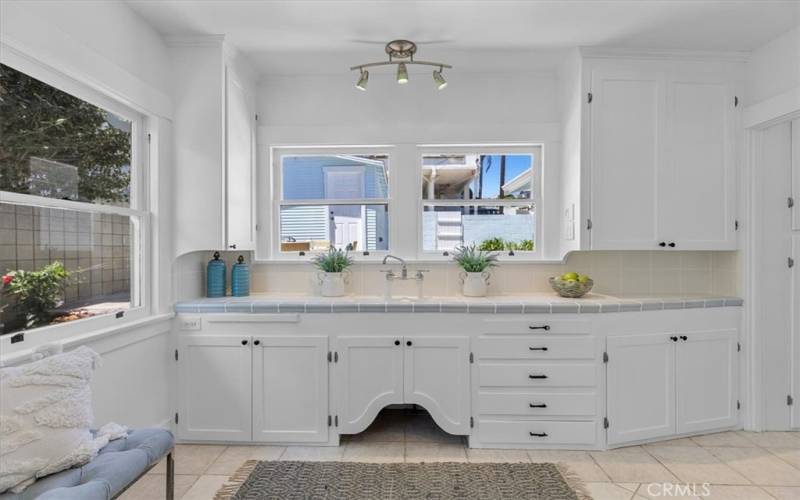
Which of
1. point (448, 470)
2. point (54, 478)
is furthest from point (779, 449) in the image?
point (54, 478)

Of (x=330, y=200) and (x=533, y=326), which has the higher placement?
(x=330, y=200)

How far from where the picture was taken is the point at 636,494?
218 cm

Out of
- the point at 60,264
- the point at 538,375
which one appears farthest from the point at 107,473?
the point at 538,375

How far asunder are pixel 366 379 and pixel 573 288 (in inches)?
57.4

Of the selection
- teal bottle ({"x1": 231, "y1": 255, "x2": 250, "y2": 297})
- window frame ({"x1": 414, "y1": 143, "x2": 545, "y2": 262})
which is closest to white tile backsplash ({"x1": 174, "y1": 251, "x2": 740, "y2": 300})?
window frame ({"x1": 414, "y1": 143, "x2": 545, "y2": 262})

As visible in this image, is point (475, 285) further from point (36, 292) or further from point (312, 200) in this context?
point (36, 292)

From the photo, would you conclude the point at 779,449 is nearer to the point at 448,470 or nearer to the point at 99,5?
the point at 448,470

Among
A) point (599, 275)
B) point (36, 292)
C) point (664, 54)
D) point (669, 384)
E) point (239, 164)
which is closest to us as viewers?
point (36, 292)

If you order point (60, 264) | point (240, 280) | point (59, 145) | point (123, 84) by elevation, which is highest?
point (123, 84)

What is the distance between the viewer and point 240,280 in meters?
3.07

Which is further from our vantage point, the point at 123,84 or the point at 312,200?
the point at 312,200

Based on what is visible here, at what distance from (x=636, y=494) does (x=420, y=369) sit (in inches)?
49.5

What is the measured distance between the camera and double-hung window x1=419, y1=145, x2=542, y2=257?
3.29 m

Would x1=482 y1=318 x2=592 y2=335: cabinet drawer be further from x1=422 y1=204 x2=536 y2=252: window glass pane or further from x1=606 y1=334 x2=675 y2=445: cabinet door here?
x1=422 y1=204 x2=536 y2=252: window glass pane
